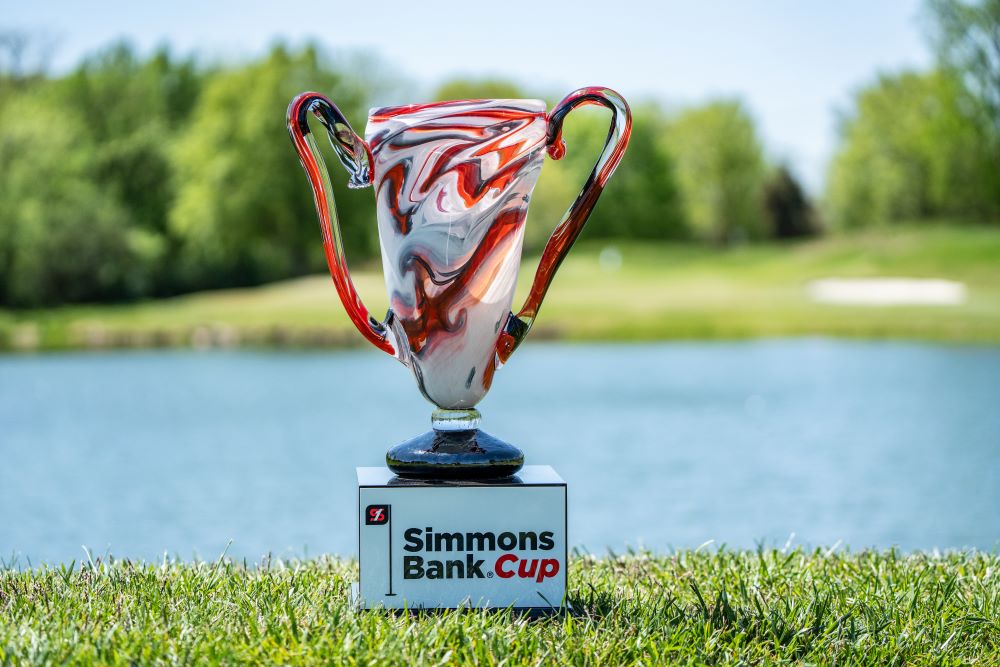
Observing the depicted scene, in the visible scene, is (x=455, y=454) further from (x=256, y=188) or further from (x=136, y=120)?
(x=136, y=120)

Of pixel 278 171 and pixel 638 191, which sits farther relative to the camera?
pixel 638 191

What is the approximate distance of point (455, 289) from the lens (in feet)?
10.2

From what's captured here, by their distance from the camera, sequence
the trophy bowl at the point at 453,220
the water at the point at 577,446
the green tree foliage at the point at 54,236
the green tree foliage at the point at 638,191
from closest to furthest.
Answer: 1. the trophy bowl at the point at 453,220
2. the water at the point at 577,446
3. the green tree foliage at the point at 54,236
4. the green tree foliage at the point at 638,191

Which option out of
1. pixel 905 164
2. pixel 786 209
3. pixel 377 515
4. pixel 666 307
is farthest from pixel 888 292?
pixel 377 515

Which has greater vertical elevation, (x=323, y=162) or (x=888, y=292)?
(x=323, y=162)

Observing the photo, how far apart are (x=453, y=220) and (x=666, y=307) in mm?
24073

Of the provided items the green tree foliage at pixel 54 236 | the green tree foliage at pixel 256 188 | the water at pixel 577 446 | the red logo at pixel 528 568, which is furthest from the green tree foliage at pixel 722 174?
the red logo at pixel 528 568

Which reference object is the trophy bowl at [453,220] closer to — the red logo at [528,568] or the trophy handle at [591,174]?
the trophy handle at [591,174]

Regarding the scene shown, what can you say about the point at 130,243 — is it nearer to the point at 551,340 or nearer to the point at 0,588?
the point at 551,340

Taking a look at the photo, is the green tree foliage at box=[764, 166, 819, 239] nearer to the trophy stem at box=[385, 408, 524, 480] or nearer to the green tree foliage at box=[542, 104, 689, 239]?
the green tree foliage at box=[542, 104, 689, 239]

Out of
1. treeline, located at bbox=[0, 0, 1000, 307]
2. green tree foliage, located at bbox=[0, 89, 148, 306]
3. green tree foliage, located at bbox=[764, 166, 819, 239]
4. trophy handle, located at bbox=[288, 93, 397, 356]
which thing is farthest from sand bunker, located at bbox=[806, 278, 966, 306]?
trophy handle, located at bbox=[288, 93, 397, 356]

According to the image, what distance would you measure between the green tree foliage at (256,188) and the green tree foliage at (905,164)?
55.4 feet

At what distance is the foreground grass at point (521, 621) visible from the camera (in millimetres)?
2779

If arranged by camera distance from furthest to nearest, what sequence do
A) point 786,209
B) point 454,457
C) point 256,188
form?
point 786,209
point 256,188
point 454,457
